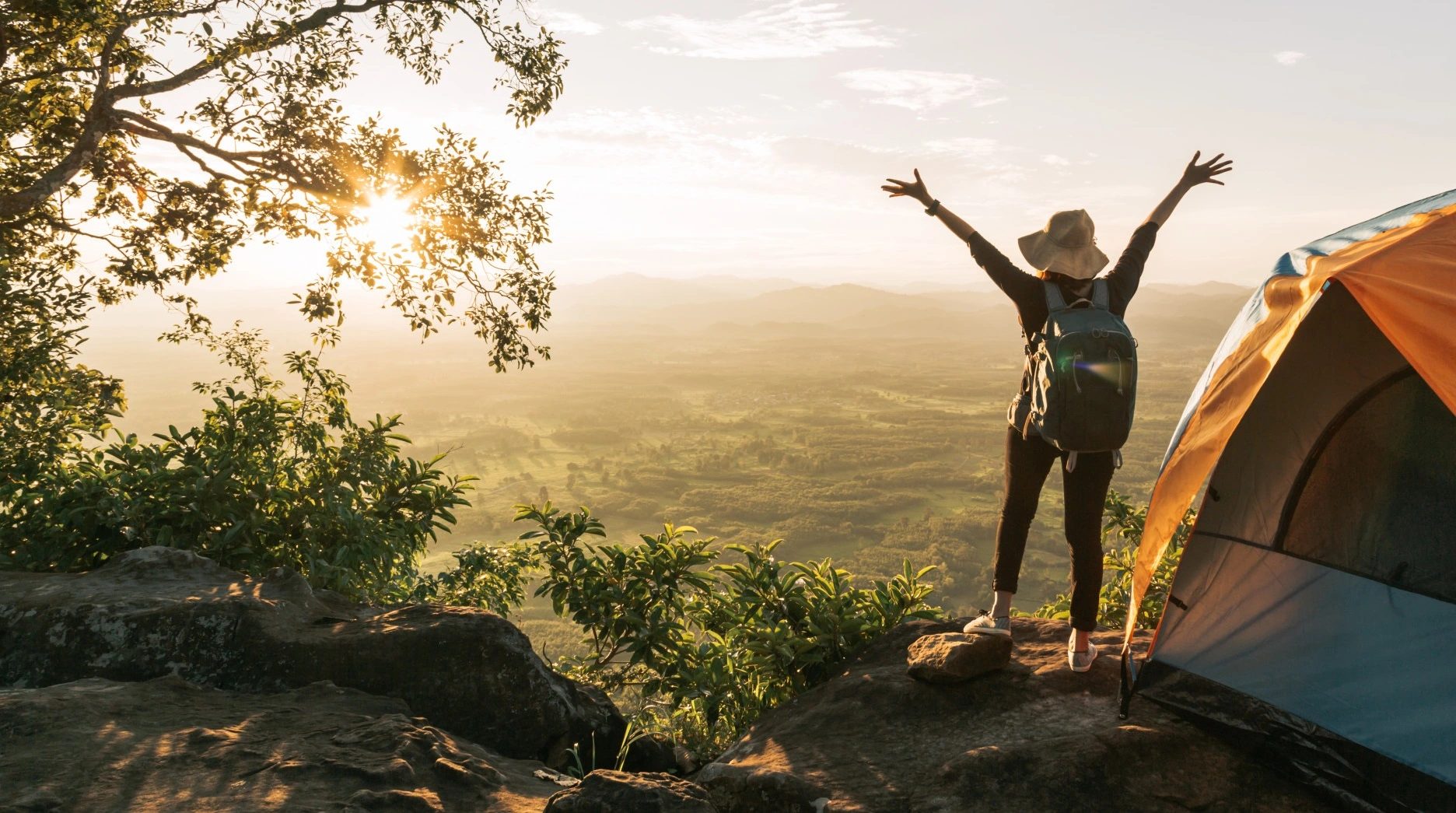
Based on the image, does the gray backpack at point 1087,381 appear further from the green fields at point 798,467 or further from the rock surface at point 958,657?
the green fields at point 798,467

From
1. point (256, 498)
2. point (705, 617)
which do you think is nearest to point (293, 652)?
point (256, 498)

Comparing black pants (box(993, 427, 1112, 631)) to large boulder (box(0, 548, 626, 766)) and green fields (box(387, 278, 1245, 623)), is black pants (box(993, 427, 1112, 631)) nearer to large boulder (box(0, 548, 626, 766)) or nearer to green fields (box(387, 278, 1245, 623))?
large boulder (box(0, 548, 626, 766))

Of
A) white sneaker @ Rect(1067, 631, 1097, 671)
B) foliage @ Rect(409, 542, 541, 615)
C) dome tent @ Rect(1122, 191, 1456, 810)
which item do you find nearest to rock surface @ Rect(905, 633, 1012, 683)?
white sneaker @ Rect(1067, 631, 1097, 671)

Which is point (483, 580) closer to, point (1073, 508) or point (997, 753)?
point (997, 753)

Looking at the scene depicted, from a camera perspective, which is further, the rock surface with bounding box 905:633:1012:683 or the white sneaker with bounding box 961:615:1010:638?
the white sneaker with bounding box 961:615:1010:638

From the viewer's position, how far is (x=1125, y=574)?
629 centimetres

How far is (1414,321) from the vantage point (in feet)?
9.84

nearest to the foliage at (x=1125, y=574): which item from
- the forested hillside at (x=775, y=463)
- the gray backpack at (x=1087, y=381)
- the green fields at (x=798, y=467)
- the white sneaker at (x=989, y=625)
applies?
→ the white sneaker at (x=989, y=625)

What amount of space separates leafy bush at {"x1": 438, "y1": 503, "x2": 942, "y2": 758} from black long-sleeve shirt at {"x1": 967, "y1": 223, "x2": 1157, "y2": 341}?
7.12 ft

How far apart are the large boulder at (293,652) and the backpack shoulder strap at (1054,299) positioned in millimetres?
3289

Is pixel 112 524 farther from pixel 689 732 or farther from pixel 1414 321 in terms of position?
pixel 1414 321

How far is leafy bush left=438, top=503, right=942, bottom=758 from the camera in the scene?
487cm

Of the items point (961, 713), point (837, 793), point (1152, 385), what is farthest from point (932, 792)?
point (1152, 385)

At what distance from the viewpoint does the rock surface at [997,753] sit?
321 centimetres
